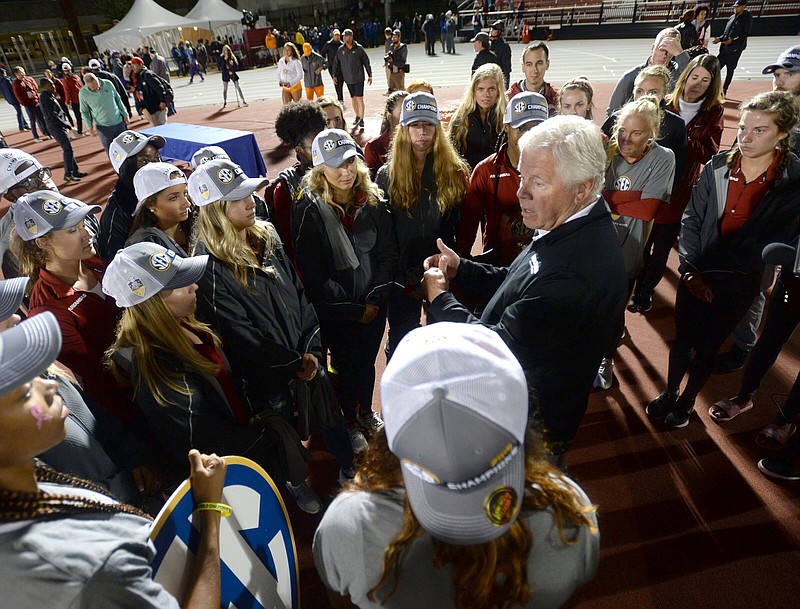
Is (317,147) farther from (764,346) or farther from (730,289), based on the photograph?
(764,346)

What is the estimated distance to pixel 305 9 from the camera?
1641 inches

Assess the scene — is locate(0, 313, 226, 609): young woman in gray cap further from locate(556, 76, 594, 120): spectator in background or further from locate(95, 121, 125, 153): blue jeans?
locate(95, 121, 125, 153): blue jeans

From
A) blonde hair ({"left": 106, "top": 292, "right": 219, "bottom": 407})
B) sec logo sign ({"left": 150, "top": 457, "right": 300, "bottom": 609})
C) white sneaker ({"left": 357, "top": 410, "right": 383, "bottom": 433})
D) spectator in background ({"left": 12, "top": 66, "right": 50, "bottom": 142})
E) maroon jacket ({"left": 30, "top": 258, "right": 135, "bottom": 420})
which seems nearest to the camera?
sec logo sign ({"left": 150, "top": 457, "right": 300, "bottom": 609})

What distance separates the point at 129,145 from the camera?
3791 mm

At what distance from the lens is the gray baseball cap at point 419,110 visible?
9.96ft

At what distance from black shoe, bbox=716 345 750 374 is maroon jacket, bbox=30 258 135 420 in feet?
14.0

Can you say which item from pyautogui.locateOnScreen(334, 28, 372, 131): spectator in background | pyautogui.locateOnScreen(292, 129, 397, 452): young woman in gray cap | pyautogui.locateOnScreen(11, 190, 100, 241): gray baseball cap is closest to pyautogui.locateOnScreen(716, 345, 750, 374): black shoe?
pyautogui.locateOnScreen(292, 129, 397, 452): young woman in gray cap

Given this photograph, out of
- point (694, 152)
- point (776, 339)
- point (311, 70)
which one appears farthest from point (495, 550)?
point (311, 70)

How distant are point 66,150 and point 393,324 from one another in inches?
365

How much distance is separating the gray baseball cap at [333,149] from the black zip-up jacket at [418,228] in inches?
18.4

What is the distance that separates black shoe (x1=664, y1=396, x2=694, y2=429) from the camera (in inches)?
125

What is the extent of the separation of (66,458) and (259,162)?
6.94m

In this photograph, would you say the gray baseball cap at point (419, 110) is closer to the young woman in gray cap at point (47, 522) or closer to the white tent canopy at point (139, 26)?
the young woman in gray cap at point (47, 522)

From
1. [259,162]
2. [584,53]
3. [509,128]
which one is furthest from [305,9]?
[509,128]
